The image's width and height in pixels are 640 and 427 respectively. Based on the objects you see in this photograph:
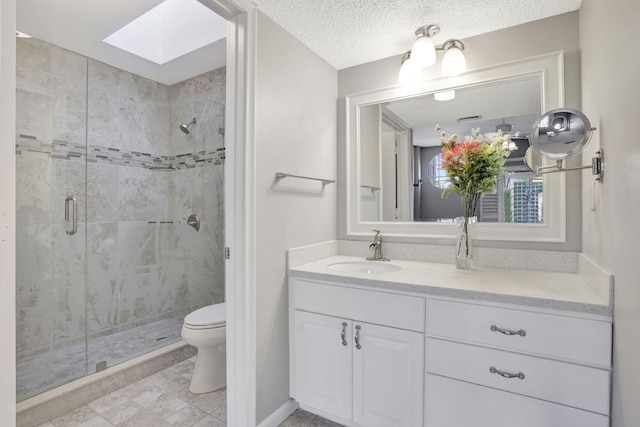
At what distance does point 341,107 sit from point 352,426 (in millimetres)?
1938

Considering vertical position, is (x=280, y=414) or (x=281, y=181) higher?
(x=281, y=181)

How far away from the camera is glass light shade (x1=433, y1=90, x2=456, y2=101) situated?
189 centimetres

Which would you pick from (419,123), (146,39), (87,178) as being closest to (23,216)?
(87,178)

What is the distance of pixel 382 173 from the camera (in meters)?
2.17

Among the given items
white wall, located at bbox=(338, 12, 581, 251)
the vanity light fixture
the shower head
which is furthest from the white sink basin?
the shower head

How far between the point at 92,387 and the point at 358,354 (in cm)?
162

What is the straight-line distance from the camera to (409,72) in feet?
5.95

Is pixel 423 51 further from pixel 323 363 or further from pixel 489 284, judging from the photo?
pixel 323 363

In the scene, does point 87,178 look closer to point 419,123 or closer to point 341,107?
point 341,107

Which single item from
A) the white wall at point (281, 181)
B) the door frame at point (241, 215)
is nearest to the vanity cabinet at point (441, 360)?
the white wall at point (281, 181)

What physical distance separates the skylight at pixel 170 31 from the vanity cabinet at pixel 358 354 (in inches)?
71.0

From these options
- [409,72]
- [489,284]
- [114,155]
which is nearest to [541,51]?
[409,72]

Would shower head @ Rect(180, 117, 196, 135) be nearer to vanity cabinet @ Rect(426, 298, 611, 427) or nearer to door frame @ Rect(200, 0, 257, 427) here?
door frame @ Rect(200, 0, 257, 427)

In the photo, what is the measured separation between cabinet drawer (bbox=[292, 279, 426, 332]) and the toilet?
2.07ft
